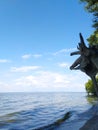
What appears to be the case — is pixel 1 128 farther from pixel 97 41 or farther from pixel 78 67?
pixel 78 67

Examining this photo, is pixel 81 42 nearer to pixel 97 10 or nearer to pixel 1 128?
pixel 97 10

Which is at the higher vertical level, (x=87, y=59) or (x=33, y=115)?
(x=87, y=59)

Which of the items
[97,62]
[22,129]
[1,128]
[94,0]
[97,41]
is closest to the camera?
[97,62]

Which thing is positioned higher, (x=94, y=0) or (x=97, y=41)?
(x=94, y=0)

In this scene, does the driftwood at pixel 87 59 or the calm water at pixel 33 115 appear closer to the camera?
the driftwood at pixel 87 59

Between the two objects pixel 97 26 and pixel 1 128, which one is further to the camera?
pixel 1 128

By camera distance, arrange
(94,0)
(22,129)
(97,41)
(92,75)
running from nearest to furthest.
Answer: (92,75) < (94,0) < (97,41) < (22,129)

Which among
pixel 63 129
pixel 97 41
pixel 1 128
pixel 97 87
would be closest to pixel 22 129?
pixel 1 128

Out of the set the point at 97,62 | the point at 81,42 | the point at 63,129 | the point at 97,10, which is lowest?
the point at 63,129

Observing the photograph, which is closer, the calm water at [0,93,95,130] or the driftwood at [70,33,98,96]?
the driftwood at [70,33,98,96]

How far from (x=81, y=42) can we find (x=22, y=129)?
85.7ft

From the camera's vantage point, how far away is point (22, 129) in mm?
33188

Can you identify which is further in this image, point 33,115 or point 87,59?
point 33,115

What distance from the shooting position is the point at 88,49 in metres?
8.91
